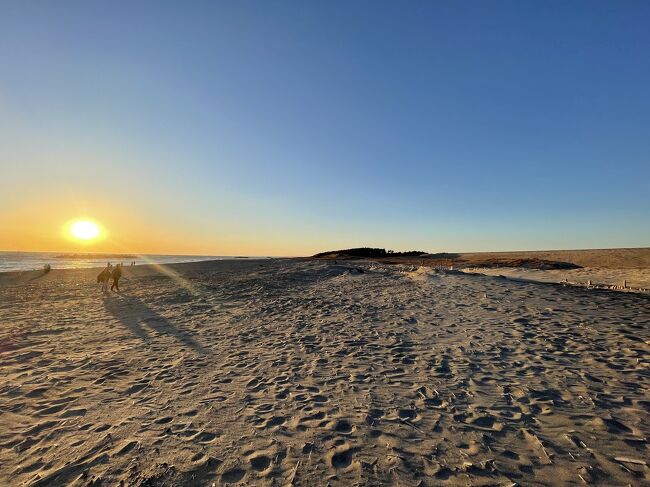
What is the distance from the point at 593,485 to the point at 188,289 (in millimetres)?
22515

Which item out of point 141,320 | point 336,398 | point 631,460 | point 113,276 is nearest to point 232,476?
point 336,398

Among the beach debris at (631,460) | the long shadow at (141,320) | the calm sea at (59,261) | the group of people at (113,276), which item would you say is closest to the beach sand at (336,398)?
the beach debris at (631,460)

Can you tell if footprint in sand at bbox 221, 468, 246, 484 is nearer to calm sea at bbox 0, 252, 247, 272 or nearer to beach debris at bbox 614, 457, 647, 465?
beach debris at bbox 614, 457, 647, 465

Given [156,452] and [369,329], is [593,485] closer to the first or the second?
[156,452]

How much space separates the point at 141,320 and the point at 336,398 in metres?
10.7

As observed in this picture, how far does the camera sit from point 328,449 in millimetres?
4758

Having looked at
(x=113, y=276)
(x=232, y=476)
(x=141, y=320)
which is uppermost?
(x=113, y=276)

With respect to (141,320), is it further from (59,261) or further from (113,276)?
(59,261)

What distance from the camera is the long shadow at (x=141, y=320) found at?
10.7 meters

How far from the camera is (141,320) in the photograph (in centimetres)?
1374

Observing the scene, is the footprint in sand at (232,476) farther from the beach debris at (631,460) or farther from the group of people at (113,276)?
the group of people at (113,276)

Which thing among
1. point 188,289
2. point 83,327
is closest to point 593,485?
point 83,327

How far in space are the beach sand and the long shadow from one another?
0.14 metres

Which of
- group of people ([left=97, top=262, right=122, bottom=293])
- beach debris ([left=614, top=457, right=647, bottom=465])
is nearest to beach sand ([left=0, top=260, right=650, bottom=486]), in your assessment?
beach debris ([left=614, top=457, right=647, bottom=465])
